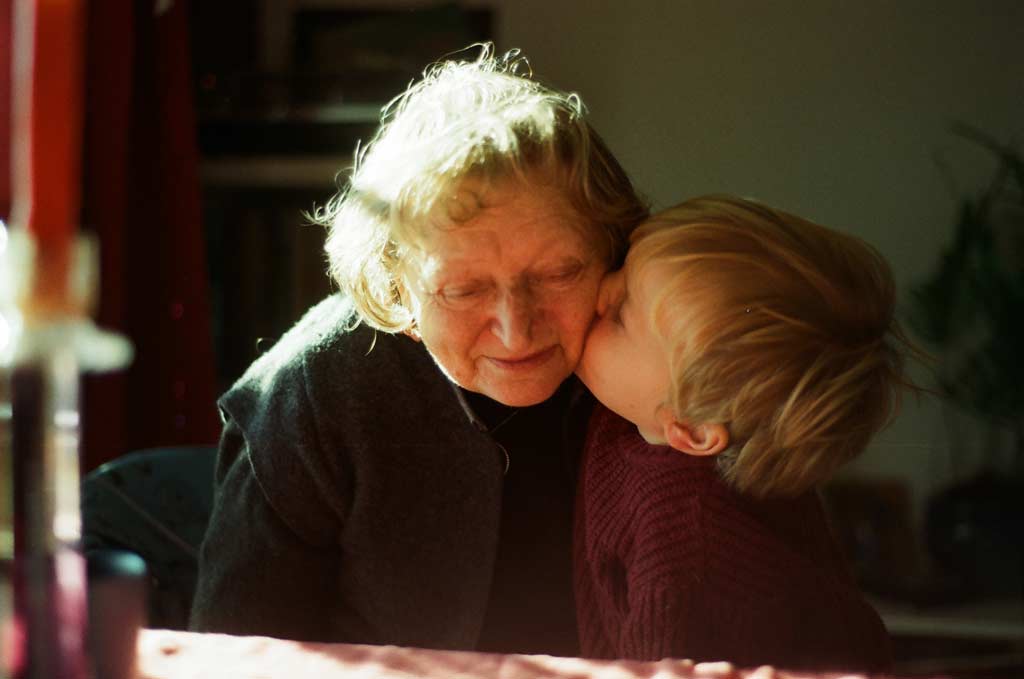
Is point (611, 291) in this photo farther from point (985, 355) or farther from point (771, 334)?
point (985, 355)

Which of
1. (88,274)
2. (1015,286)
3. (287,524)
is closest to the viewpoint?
(88,274)

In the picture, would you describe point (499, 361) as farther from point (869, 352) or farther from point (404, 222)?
point (869, 352)

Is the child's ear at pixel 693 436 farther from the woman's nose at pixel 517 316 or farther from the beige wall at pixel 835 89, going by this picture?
the beige wall at pixel 835 89

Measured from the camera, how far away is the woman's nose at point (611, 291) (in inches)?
37.7

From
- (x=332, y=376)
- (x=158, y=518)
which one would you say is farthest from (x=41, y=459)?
(x=158, y=518)

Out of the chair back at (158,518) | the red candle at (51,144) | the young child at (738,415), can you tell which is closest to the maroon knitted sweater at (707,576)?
the young child at (738,415)

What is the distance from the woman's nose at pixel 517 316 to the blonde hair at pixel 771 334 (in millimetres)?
95

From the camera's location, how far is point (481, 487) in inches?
44.0

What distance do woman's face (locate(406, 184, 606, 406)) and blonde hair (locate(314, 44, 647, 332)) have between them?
15mm

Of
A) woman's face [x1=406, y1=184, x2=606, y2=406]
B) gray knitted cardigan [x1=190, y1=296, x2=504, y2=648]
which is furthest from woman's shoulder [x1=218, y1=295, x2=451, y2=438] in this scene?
woman's face [x1=406, y1=184, x2=606, y2=406]

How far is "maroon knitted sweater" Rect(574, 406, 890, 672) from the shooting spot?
894mm

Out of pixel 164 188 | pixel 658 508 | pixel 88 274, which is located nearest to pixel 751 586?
pixel 658 508

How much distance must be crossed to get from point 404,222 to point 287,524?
0.33m

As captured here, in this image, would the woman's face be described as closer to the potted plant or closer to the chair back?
the chair back
